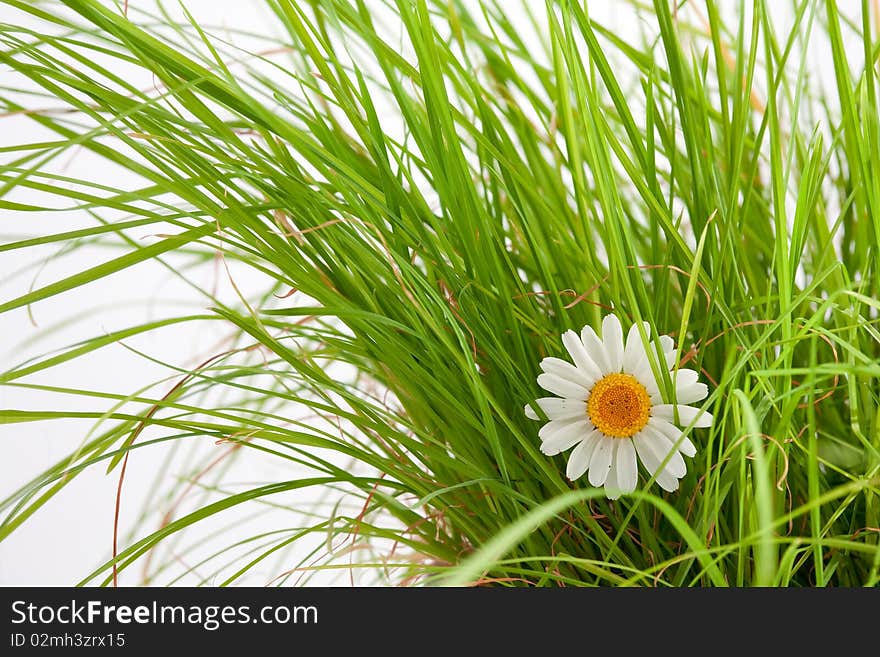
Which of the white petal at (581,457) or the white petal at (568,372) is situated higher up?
the white petal at (568,372)

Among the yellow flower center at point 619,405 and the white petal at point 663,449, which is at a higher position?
the yellow flower center at point 619,405

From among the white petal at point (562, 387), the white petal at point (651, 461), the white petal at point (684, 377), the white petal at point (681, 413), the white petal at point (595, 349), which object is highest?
the white petal at point (595, 349)

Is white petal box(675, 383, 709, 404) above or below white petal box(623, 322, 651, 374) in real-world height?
below

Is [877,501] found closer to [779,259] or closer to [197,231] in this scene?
[779,259]

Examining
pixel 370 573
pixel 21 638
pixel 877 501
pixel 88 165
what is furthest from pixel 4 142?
pixel 877 501

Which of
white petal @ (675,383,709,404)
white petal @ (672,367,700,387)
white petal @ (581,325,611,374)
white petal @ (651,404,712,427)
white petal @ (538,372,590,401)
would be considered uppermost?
white petal @ (581,325,611,374)
